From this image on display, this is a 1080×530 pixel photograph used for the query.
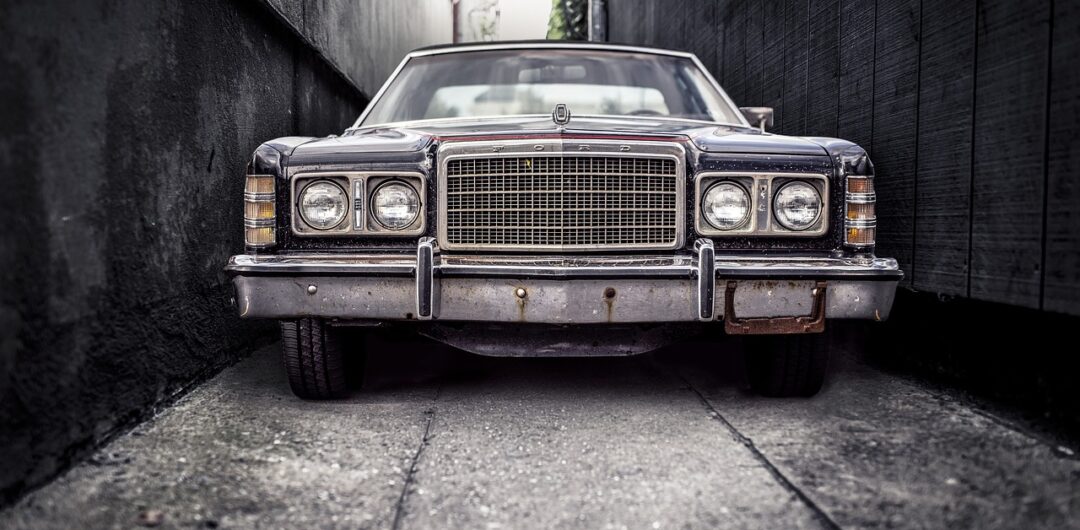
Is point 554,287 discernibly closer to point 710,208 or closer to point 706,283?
point 706,283

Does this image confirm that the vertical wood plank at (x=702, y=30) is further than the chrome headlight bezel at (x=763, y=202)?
Yes

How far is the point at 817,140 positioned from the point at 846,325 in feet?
5.02

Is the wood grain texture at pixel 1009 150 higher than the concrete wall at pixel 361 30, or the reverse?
the concrete wall at pixel 361 30

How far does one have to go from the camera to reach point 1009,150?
289cm

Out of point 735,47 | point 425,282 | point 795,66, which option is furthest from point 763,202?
point 735,47

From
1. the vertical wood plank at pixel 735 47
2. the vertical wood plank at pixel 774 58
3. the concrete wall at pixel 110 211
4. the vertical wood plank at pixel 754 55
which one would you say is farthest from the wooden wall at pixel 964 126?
the concrete wall at pixel 110 211

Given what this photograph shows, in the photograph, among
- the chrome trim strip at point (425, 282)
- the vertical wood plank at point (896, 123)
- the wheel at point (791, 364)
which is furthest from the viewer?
the vertical wood plank at point (896, 123)

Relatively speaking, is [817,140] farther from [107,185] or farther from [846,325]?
[107,185]

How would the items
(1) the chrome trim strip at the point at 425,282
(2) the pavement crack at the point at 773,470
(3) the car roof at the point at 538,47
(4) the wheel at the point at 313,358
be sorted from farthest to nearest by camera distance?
(3) the car roof at the point at 538,47, (4) the wheel at the point at 313,358, (1) the chrome trim strip at the point at 425,282, (2) the pavement crack at the point at 773,470

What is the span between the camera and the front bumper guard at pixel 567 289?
274cm

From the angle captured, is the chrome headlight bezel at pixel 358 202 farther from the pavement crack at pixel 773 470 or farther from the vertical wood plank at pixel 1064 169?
the vertical wood plank at pixel 1064 169

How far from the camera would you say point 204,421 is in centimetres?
292

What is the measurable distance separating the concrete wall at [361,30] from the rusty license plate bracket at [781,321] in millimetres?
3177

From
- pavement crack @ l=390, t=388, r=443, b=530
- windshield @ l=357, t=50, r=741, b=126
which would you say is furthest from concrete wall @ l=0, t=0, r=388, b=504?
pavement crack @ l=390, t=388, r=443, b=530
